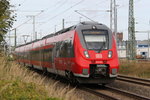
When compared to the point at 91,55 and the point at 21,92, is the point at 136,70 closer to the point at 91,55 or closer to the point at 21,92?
the point at 91,55

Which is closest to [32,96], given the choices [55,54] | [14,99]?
[14,99]

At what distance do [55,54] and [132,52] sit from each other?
2264 cm

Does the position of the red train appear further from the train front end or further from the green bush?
the green bush

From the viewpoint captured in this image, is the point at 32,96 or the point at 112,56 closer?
the point at 32,96

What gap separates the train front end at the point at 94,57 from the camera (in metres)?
14.4

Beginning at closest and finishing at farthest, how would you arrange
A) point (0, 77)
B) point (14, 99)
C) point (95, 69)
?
point (14, 99), point (0, 77), point (95, 69)

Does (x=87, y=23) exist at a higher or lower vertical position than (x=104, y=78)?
higher

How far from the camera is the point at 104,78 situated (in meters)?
14.8

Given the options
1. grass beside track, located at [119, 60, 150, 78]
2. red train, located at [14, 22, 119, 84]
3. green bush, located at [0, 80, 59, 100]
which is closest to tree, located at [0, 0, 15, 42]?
red train, located at [14, 22, 119, 84]

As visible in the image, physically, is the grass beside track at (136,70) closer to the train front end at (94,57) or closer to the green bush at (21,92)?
the train front end at (94,57)

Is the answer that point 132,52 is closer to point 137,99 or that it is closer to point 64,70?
point 64,70

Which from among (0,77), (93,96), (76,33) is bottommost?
(93,96)

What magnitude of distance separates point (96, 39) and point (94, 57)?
1051 mm

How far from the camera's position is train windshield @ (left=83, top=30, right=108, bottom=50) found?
1492 centimetres
